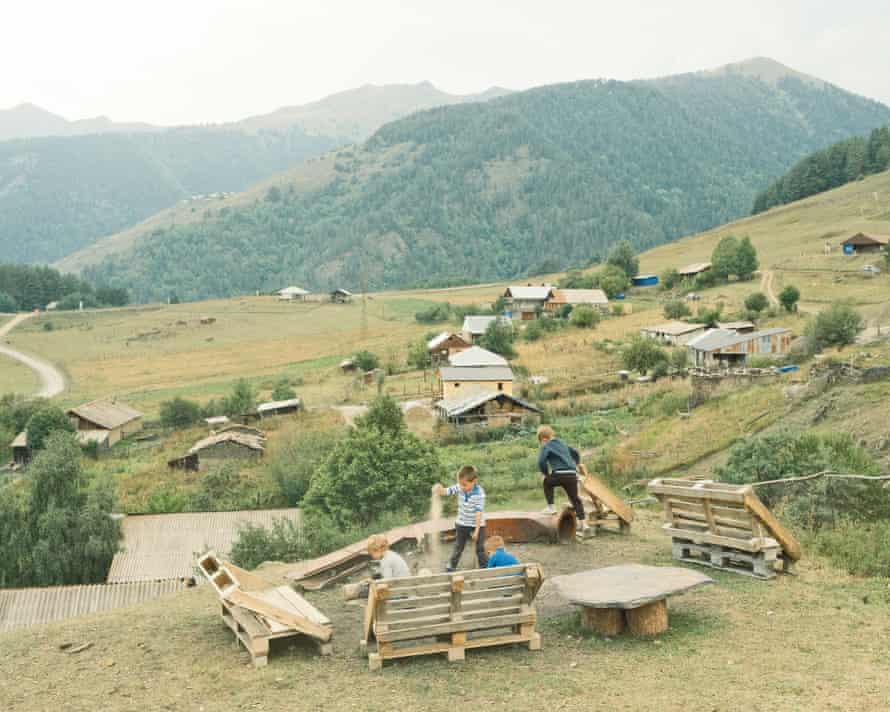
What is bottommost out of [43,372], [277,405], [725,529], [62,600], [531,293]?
[43,372]

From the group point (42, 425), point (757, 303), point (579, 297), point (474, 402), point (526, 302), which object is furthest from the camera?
point (526, 302)

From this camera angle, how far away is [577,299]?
294 feet

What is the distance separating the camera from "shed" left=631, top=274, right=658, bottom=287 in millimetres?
104188

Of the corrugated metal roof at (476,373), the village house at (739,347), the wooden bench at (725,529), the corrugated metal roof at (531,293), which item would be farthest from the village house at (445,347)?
the wooden bench at (725,529)

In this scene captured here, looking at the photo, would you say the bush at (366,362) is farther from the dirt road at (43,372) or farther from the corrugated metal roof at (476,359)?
the dirt road at (43,372)

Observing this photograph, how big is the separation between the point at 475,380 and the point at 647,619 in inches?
1740

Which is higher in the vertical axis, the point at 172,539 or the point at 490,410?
the point at 172,539

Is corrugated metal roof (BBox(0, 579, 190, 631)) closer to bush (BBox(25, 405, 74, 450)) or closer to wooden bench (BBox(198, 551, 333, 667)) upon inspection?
wooden bench (BBox(198, 551, 333, 667))

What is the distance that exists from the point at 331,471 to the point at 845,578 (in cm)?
1781

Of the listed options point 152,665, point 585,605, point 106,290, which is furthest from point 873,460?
point 106,290

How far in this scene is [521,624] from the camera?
9.01 metres

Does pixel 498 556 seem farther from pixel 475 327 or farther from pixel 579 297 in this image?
pixel 579 297

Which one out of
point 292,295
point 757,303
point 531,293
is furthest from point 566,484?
point 292,295

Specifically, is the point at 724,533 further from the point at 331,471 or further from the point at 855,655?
the point at 331,471
